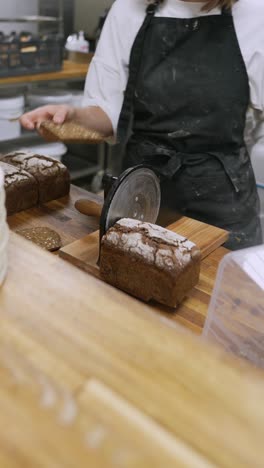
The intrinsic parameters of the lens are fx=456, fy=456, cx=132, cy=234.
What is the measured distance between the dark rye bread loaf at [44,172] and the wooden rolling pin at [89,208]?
14 cm

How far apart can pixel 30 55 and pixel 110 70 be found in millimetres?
1252

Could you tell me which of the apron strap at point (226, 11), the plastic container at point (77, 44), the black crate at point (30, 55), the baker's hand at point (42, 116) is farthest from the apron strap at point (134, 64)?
the plastic container at point (77, 44)

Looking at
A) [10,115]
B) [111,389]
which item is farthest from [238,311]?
[10,115]

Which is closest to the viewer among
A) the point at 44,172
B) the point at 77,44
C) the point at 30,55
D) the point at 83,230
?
the point at 83,230

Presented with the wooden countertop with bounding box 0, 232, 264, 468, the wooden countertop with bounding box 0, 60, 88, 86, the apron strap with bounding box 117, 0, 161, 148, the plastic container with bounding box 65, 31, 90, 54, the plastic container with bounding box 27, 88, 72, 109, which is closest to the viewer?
the wooden countertop with bounding box 0, 232, 264, 468

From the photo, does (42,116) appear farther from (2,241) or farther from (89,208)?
(2,241)

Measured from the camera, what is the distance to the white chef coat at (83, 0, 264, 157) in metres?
1.55

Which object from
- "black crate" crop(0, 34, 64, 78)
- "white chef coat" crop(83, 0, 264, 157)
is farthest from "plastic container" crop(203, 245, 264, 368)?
"black crate" crop(0, 34, 64, 78)

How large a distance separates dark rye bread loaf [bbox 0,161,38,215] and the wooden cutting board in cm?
28

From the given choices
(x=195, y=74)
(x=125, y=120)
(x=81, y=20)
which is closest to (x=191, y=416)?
(x=195, y=74)

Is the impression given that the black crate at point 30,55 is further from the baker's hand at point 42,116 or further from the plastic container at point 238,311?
the plastic container at point 238,311

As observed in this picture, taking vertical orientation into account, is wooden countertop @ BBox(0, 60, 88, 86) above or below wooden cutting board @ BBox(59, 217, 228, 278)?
above

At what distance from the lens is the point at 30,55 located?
8.97ft

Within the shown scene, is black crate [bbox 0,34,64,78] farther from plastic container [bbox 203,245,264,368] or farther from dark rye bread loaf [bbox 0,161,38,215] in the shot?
plastic container [bbox 203,245,264,368]
